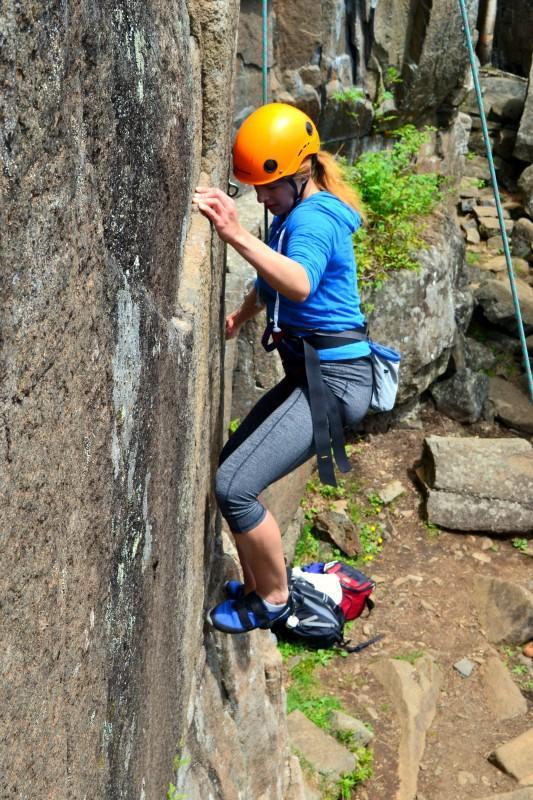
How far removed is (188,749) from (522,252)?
10.4 m

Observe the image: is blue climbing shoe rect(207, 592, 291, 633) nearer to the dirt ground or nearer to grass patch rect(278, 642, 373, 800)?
grass patch rect(278, 642, 373, 800)

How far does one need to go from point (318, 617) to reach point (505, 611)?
1495 millimetres

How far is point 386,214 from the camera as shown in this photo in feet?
26.6

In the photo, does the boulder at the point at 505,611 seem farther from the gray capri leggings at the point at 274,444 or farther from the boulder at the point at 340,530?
the gray capri leggings at the point at 274,444

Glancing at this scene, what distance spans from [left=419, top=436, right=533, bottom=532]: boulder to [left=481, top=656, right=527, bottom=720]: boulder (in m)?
1.59

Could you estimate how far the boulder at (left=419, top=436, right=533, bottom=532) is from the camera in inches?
300

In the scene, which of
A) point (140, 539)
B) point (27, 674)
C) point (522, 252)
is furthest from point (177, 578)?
point (522, 252)

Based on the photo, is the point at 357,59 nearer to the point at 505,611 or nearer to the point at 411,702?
the point at 505,611

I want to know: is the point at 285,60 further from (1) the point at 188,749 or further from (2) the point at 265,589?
(1) the point at 188,749

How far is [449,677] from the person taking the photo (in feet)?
20.2

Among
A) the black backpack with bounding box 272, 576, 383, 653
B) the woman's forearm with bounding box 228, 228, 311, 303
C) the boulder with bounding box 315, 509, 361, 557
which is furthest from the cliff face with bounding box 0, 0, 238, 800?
the boulder with bounding box 315, 509, 361, 557

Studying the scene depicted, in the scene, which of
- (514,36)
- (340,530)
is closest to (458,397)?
Result: (340,530)

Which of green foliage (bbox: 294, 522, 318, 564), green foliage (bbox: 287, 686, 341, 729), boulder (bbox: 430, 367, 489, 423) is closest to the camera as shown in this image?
green foliage (bbox: 287, 686, 341, 729)

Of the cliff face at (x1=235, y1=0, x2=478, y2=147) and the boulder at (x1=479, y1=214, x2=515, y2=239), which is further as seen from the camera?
the boulder at (x1=479, y1=214, x2=515, y2=239)
